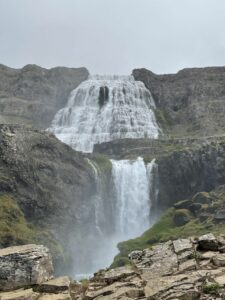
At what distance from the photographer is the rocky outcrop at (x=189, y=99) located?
499 ft

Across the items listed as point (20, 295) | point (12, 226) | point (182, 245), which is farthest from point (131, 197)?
point (20, 295)

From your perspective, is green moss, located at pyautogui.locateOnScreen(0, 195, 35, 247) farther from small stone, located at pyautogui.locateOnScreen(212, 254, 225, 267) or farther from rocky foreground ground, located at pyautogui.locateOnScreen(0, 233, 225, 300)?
small stone, located at pyautogui.locateOnScreen(212, 254, 225, 267)

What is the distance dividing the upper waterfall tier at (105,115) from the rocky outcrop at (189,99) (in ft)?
24.3

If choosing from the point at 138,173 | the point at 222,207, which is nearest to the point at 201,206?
the point at 222,207

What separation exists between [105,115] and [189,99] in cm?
3815

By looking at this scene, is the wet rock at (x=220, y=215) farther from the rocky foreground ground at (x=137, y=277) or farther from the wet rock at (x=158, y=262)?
the rocky foreground ground at (x=137, y=277)

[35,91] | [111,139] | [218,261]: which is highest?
[35,91]

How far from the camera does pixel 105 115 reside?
146375 mm

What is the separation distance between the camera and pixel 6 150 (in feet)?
258

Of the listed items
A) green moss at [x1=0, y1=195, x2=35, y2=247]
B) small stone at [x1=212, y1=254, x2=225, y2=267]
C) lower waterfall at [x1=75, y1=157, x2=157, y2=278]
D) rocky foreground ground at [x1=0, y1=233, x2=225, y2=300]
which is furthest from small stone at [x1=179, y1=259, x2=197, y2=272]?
lower waterfall at [x1=75, y1=157, x2=157, y2=278]

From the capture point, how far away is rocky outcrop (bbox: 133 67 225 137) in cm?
15200

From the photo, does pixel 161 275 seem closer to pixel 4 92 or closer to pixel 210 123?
pixel 210 123

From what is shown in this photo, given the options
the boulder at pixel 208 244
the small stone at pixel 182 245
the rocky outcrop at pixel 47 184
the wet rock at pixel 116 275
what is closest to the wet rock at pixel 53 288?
the wet rock at pixel 116 275

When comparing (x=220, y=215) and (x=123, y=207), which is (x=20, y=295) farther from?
(x=123, y=207)
